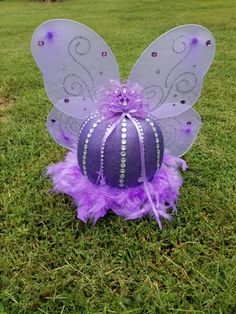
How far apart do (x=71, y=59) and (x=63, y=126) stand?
0.42 m

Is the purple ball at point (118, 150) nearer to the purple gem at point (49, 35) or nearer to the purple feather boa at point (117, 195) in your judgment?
the purple feather boa at point (117, 195)

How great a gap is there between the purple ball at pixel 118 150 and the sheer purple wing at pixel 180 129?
23 centimetres

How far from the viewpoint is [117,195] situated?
87.6 inches

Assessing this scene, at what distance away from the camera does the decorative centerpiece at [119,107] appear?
211 cm

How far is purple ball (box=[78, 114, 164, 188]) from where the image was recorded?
208cm

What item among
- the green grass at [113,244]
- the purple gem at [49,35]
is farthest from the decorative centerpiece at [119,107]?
the green grass at [113,244]

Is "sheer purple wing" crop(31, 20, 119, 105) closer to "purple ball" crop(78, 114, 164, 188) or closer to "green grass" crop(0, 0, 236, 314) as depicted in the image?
"purple ball" crop(78, 114, 164, 188)

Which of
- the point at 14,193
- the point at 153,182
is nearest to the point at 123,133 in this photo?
the point at 153,182

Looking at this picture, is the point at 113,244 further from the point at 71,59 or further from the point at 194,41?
the point at 194,41

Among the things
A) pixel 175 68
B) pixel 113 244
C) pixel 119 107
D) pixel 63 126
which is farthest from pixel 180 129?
pixel 113 244

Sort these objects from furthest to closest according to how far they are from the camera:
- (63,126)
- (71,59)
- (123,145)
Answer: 1. (63,126)
2. (71,59)
3. (123,145)

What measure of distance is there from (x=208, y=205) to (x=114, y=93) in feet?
2.76

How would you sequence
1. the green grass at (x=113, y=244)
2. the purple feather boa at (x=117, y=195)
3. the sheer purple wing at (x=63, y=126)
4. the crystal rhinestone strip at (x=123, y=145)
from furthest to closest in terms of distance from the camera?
the sheer purple wing at (x=63, y=126) < the purple feather boa at (x=117, y=195) < the crystal rhinestone strip at (x=123, y=145) < the green grass at (x=113, y=244)

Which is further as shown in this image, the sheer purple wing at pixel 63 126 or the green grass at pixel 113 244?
the sheer purple wing at pixel 63 126
